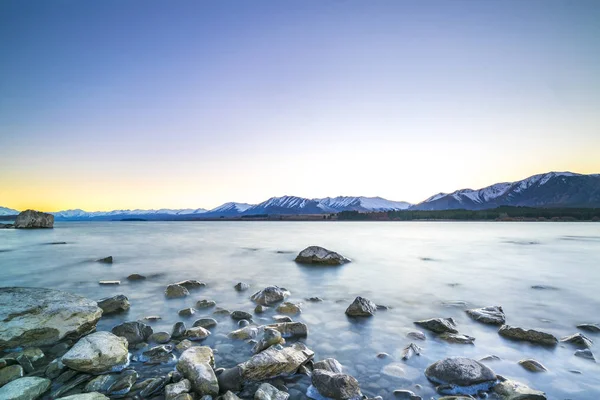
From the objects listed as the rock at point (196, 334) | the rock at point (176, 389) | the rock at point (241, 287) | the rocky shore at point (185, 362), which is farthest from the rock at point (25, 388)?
the rock at point (241, 287)

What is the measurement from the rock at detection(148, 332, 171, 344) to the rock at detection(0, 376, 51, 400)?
226 centimetres

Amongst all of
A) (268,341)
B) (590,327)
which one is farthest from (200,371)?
(590,327)

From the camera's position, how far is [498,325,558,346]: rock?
287 inches

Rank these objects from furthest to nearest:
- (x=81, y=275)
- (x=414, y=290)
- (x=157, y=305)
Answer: (x=81, y=275) < (x=414, y=290) < (x=157, y=305)

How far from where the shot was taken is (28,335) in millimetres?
6719

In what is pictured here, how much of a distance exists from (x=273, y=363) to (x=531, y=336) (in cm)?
646

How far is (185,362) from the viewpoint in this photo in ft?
18.2

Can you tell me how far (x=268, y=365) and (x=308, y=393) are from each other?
2.85 ft

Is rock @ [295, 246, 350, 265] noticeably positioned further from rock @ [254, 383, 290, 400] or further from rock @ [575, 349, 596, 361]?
rock @ [254, 383, 290, 400]

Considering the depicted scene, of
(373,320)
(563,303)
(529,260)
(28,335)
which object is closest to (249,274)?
(373,320)

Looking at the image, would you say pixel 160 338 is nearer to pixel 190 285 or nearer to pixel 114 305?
pixel 114 305

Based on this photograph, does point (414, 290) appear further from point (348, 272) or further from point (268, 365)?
point (268, 365)

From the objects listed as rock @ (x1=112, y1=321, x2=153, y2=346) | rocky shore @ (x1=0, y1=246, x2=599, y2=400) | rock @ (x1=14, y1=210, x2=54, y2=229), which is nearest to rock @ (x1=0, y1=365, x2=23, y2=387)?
rocky shore @ (x1=0, y1=246, x2=599, y2=400)

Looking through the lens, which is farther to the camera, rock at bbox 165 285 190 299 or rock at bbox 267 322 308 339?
rock at bbox 165 285 190 299
